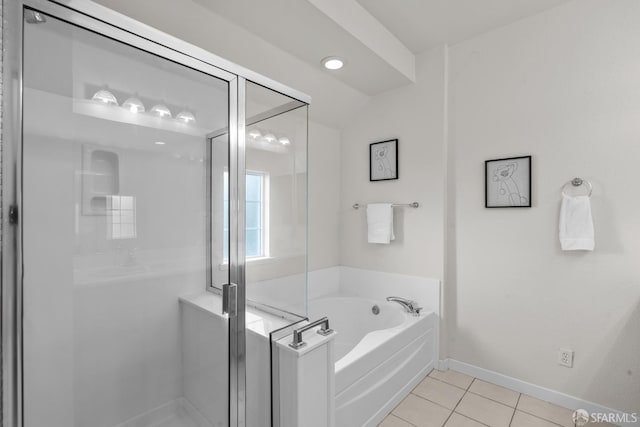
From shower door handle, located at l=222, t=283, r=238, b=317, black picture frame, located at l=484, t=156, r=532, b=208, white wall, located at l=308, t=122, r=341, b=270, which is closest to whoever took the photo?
shower door handle, located at l=222, t=283, r=238, b=317

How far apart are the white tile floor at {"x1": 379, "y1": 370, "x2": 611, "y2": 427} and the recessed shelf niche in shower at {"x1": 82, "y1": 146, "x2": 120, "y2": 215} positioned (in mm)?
1891

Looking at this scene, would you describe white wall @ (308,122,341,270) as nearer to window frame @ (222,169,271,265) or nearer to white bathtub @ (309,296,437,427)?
white bathtub @ (309,296,437,427)

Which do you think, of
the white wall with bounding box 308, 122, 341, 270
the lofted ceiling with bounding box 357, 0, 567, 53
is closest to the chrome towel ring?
the lofted ceiling with bounding box 357, 0, 567, 53

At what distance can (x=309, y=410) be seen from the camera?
135cm

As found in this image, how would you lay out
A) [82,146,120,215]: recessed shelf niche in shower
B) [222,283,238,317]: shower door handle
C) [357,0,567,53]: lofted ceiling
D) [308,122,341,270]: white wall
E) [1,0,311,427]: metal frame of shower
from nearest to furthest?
[1,0,311,427]: metal frame of shower
[82,146,120,215]: recessed shelf niche in shower
[222,283,238,317]: shower door handle
[357,0,567,53]: lofted ceiling
[308,122,341,270]: white wall

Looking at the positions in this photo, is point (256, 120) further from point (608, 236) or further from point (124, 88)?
point (608, 236)

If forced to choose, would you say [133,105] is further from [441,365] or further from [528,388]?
[528,388]

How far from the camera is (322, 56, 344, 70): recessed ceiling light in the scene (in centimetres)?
212

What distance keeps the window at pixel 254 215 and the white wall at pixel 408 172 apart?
1.51m

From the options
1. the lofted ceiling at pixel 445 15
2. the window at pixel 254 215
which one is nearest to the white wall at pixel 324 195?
the lofted ceiling at pixel 445 15

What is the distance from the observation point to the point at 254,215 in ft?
4.62

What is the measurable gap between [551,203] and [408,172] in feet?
3.27

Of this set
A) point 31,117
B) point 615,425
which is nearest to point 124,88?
point 31,117

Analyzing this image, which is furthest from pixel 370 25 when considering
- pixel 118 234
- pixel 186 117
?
pixel 118 234
